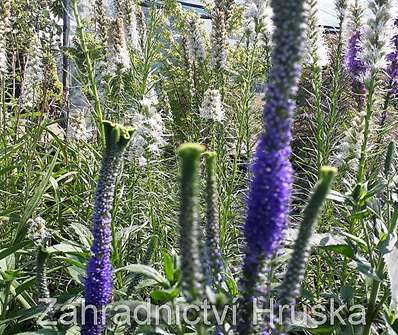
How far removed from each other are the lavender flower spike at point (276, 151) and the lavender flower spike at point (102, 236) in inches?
24.8

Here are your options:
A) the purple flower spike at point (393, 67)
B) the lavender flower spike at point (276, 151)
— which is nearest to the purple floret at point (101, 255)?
the lavender flower spike at point (276, 151)

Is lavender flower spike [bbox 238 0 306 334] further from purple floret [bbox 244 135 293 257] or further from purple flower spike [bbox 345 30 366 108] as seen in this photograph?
purple flower spike [bbox 345 30 366 108]

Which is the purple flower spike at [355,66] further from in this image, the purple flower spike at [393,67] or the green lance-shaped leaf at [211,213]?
the green lance-shaped leaf at [211,213]

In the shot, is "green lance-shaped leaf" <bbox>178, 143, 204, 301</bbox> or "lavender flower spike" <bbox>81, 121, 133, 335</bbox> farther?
"lavender flower spike" <bbox>81, 121, 133, 335</bbox>

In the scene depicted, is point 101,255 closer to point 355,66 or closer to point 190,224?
point 190,224

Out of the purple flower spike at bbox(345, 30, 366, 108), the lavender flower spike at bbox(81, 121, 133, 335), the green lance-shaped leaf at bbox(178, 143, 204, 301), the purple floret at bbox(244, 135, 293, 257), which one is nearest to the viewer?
the green lance-shaped leaf at bbox(178, 143, 204, 301)

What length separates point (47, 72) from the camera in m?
4.34

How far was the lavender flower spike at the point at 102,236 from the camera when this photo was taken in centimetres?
175

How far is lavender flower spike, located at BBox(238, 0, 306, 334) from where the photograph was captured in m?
1.13

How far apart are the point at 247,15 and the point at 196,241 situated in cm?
262

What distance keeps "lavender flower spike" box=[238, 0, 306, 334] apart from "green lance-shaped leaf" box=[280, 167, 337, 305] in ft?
0.21

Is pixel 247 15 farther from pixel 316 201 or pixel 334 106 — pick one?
pixel 316 201

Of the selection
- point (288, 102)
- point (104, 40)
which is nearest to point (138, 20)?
point (104, 40)

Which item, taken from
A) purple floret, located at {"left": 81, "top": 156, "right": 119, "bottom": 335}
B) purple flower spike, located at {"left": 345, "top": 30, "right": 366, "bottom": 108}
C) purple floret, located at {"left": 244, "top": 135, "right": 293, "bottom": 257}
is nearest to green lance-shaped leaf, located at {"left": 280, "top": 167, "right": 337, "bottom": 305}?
purple floret, located at {"left": 244, "top": 135, "right": 293, "bottom": 257}
